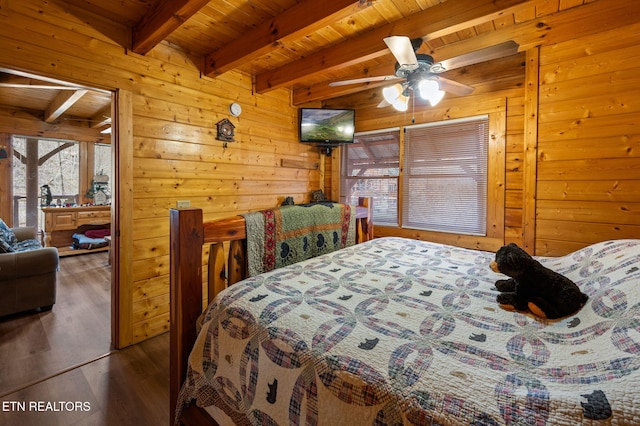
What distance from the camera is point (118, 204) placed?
228 cm

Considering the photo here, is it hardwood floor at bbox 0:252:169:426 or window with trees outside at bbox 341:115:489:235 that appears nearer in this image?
hardwood floor at bbox 0:252:169:426

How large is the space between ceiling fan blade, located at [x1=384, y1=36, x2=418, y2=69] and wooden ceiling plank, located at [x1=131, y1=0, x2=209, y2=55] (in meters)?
1.18

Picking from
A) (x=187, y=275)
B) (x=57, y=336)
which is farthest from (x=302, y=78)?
(x=57, y=336)

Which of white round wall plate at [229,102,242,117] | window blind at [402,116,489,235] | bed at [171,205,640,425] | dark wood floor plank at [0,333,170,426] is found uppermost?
white round wall plate at [229,102,242,117]

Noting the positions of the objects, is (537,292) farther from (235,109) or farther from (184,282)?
(235,109)

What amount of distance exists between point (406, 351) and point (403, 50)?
1678mm

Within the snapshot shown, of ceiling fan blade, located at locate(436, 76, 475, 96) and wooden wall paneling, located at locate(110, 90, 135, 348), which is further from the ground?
ceiling fan blade, located at locate(436, 76, 475, 96)

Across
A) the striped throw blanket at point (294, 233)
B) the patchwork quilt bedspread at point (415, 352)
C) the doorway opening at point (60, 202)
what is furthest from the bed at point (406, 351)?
the doorway opening at point (60, 202)

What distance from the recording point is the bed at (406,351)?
630 millimetres

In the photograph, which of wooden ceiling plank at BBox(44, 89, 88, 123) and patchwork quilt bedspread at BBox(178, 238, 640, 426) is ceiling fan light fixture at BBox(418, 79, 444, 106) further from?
wooden ceiling plank at BBox(44, 89, 88, 123)

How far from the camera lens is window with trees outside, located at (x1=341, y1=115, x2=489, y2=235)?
9.52 feet

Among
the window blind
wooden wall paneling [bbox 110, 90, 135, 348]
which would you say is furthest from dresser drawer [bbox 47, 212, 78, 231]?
the window blind

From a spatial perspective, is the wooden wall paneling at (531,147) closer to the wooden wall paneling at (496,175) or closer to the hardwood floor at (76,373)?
the wooden wall paneling at (496,175)

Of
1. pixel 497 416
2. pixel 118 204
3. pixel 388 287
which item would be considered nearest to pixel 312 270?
pixel 388 287
